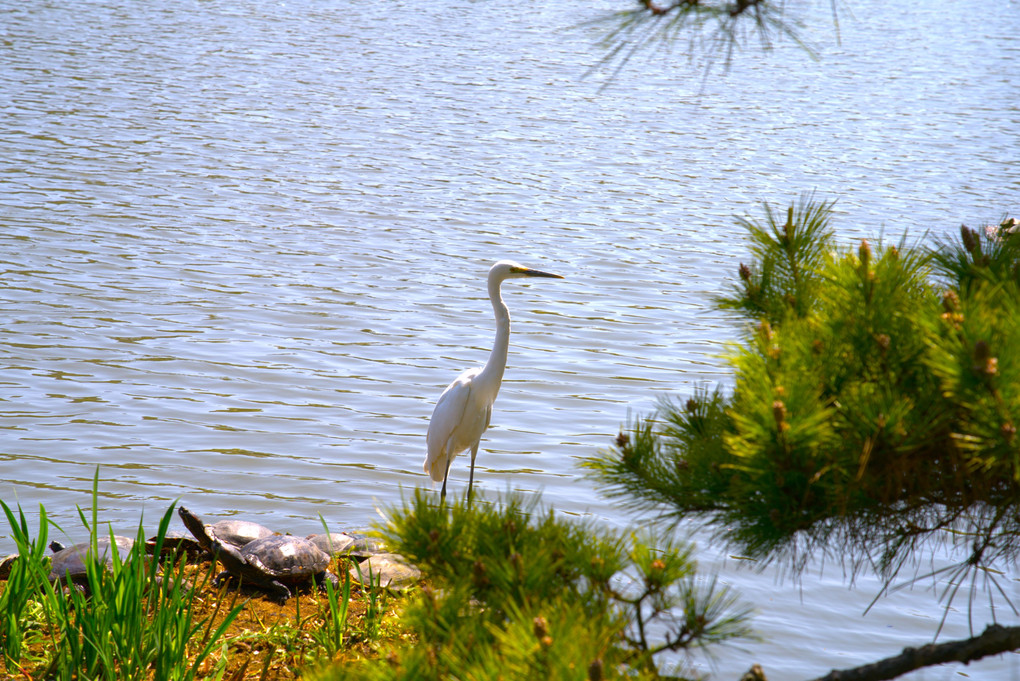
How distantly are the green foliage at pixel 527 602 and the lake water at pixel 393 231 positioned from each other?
0.78 metres

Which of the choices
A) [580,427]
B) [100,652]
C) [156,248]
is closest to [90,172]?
[156,248]

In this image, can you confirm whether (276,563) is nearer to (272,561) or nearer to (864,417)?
(272,561)

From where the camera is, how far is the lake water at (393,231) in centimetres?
436

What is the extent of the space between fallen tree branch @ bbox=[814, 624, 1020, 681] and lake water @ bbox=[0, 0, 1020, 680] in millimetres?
809

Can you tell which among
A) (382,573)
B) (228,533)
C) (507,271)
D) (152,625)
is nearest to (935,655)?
(152,625)

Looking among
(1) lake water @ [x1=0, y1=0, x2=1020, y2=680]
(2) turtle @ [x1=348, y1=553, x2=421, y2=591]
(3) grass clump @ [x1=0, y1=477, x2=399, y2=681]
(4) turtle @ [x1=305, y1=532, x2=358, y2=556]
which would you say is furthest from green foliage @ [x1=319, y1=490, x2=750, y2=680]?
(4) turtle @ [x1=305, y1=532, x2=358, y2=556]

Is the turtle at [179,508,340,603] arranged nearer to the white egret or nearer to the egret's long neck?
→ the white egret

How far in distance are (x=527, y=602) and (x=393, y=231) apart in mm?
7334

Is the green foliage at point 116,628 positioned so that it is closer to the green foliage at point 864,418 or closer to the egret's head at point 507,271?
the green foliage at point 864,418

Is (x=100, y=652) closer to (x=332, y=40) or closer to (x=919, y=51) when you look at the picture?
(x=332, y=40)

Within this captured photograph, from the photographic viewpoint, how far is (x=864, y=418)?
4.27 feet

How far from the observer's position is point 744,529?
1498 mm

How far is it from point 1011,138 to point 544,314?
8870 mm

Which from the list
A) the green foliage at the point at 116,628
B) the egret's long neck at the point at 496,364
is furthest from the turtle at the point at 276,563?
the egret's long neck at the point at 496,364
